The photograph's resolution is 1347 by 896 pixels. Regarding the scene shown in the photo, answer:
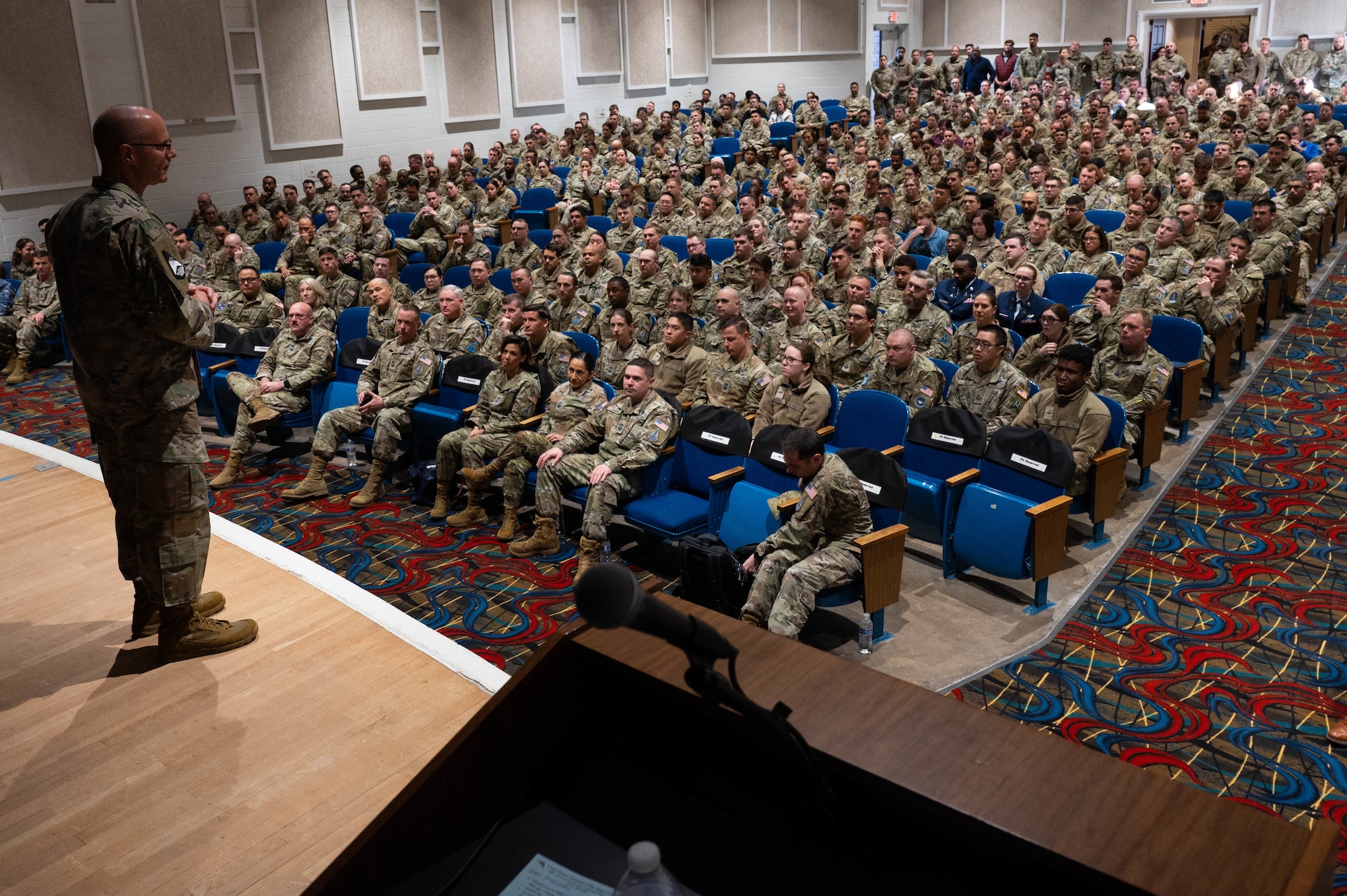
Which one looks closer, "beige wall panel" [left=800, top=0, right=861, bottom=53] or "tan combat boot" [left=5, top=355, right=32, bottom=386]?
"tan combat boot" [left=5, top=355, right=32, bottom=386]

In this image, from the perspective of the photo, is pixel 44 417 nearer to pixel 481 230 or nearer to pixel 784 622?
pixel 481 230

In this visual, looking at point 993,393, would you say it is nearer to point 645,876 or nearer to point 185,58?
point 645,876

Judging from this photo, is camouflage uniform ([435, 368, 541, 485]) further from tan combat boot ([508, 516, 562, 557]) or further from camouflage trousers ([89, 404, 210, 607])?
camouflage trousers ([89, 404, 210, 607])

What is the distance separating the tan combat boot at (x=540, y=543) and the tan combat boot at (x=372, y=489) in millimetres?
1122

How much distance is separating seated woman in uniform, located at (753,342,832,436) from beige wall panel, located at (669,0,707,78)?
1514cm

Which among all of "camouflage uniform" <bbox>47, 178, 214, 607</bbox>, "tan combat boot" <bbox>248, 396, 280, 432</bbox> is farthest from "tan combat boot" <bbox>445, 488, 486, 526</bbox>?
"camouflage uniform" <bbox>47, 178, 214, 607</bbox>

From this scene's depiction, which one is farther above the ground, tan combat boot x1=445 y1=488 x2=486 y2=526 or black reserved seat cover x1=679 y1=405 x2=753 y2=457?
black reserved seat cover x1=679 y1=405 x2=753 y2=457

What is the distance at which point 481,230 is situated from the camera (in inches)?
420

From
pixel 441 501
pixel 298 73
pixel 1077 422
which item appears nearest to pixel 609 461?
pixel 441 501

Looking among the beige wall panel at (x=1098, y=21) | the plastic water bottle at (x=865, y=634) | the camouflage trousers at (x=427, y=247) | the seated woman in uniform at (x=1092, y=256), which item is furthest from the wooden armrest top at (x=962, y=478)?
the beige wall panel at (x=1098, y=21)

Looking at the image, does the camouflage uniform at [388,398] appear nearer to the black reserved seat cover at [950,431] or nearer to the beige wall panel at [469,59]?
the black reserved seat cover at [950,431]

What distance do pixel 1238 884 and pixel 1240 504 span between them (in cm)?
460

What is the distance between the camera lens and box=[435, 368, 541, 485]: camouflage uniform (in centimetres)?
550

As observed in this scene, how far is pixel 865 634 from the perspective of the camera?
13.3 ft
